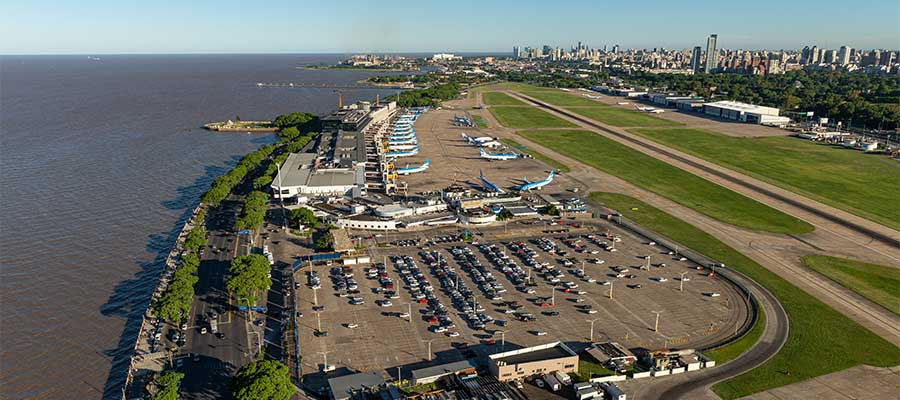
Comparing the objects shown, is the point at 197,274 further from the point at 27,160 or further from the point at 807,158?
the point at 807,158

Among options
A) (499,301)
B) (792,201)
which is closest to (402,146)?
(792,201)

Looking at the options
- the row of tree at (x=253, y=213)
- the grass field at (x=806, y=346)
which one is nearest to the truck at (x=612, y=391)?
the grass field at (x=806, y=346)

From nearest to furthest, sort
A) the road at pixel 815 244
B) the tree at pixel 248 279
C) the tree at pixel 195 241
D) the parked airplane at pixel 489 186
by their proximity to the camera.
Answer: the tree at pixel 248 279 → the road at pixel 815 244 → the tree at pixel 195 241 → the parked airplane at pixel 489 186

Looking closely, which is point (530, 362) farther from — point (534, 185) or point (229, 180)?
point (229, 180)

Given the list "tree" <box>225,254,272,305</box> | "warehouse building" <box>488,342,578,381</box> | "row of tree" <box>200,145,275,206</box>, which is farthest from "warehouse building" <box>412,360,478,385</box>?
"row of tree" <box>200,145,275,206</box>

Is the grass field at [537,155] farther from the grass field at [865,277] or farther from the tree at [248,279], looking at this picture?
the tree at [248,279]
